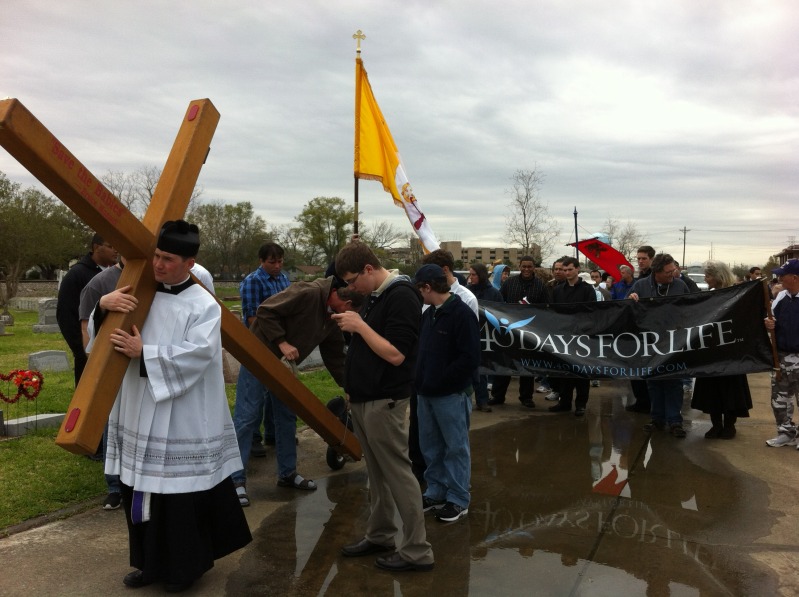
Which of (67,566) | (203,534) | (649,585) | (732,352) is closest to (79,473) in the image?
(67,566)

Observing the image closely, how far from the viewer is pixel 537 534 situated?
4242mm

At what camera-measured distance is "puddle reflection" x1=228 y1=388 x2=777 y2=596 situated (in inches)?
140

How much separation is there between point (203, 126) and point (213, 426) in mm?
Answer: 1619

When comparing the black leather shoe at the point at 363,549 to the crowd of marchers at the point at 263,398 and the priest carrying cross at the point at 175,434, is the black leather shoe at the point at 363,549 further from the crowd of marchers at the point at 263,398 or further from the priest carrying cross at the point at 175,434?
the priest carrying cross at the point at 175,434

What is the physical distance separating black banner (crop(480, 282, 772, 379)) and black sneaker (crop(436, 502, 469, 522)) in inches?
130

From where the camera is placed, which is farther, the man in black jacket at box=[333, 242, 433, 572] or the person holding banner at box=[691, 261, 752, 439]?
the person holding banner at box=[691, 261, 752, 439]

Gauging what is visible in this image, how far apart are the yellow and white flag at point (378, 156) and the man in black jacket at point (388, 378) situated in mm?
4157

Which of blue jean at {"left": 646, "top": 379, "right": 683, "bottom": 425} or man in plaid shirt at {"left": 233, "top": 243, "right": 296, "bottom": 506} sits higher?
man in plaid shirt at {"left": 233, "top": 243, "right": 296, "bottom": 506}

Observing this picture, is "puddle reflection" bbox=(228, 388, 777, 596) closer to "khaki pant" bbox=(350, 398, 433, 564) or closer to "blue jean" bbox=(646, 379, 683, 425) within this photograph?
"khaki pant" bbox=(350, 398, 433, 564)

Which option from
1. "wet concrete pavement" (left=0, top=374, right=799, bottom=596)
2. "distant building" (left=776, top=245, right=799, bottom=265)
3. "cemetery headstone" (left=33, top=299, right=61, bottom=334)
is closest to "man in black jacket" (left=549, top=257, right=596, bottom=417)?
"wet concrete pavement" (left=0, top=374, right=799, bottom=596)

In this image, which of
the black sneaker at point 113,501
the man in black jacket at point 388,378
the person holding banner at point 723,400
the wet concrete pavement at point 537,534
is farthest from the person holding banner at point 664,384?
the black sneaker at point 113,501

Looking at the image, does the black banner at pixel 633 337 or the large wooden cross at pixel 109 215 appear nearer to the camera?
the large wooden cross at pixel 109 215

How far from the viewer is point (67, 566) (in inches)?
145

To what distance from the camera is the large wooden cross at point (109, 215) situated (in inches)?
97.5
